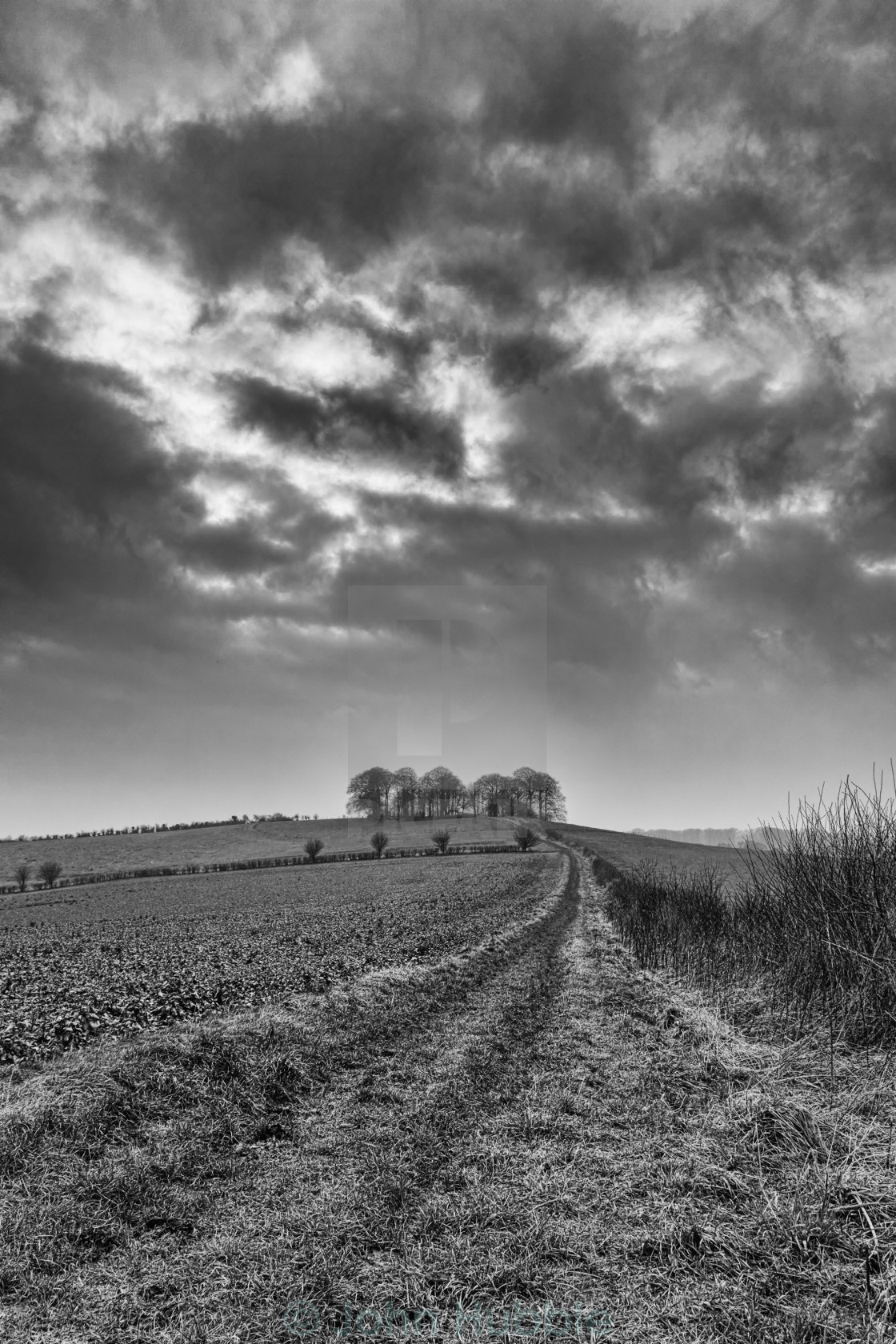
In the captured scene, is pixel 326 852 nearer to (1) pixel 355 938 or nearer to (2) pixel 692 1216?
(1) pixel 355 938

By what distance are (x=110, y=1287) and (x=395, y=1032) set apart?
7228 millimetres

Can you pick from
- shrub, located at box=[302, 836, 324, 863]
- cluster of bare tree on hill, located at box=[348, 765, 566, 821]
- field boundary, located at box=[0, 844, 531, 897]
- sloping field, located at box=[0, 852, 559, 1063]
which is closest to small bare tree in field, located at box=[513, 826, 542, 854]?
field boundary, located at box=[0, 844, 531, 897]

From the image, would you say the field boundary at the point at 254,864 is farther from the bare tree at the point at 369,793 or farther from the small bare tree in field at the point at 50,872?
the bare tree at the point at 369,793

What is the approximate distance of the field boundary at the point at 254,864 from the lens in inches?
2960

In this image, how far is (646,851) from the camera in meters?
93.0

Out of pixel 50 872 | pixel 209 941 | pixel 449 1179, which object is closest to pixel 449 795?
pixel 50 872

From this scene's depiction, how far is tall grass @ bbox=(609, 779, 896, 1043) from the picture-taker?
9.58m

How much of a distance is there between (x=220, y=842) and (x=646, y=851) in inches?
2582

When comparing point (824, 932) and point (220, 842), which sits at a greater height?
point (824, 932)

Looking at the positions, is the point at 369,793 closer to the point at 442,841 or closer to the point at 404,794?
the point at 404,794

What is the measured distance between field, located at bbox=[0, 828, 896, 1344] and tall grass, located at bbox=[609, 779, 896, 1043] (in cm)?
82

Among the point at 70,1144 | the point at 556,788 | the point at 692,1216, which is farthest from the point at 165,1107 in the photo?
the point at 556,788

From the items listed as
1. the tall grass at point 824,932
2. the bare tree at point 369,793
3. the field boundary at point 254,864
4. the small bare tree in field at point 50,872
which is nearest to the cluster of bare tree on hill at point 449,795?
the bare tree at point 369,793

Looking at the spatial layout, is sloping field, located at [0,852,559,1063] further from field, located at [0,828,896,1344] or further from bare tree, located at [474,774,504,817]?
bare tree, located at [474,774,504,817]
